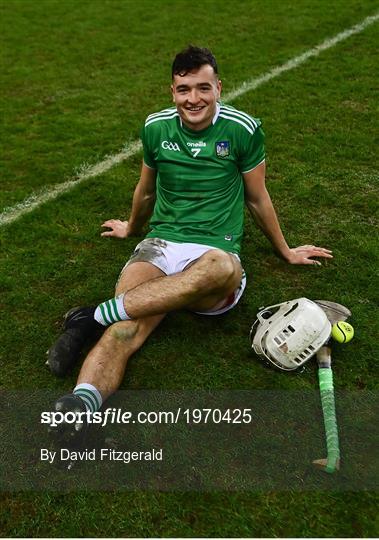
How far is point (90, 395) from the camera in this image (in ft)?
10.1

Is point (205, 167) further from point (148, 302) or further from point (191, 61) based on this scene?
point (148, 302)

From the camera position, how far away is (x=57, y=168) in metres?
5.84

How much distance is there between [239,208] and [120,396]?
143 centimetres

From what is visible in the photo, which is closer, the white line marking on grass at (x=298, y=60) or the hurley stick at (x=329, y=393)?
the hurley stick at (x=329, y=393)

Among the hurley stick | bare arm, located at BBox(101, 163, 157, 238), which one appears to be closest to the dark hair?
bare arm, located at BBox(101, 163, 157, 238)

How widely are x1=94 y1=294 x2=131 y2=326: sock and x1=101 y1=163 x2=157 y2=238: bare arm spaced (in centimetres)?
92

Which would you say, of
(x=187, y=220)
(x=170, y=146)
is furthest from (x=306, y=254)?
(x=170, y=146)

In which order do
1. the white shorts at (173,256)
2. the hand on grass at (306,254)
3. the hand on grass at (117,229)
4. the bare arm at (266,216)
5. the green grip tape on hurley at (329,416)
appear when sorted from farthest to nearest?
1. the hand on grass at (117,229)
2. the hand on grass at (306,254)
3. the bare arm at (266,216)
4. the white shorts at (173,256)
5. the green grip tape on hurley at (329,416)

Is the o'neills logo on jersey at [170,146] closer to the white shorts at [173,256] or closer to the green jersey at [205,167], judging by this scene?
the green jersey at [205,167]

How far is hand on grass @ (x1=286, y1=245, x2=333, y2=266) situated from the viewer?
14.2 ft

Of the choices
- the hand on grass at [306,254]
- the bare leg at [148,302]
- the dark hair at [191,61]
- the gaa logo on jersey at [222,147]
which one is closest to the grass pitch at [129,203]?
the hand on grass at [306,254]

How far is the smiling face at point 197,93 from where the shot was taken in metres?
3.56

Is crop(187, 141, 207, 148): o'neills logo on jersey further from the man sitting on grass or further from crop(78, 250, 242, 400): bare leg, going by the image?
crop(78, 250, 242, 400): bare leg

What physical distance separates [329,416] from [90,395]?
1.25 metres
